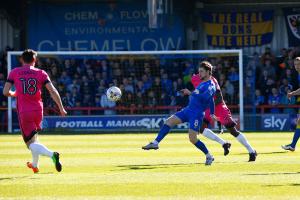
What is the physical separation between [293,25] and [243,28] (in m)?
1.94

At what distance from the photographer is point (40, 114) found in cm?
1316

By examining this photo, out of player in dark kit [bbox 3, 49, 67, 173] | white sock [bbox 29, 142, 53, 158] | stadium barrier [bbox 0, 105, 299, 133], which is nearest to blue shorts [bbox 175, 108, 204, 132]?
player in dark kit [bbox 3, 49, 67, 173]

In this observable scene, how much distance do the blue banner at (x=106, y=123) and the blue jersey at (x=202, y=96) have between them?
46.6 feet

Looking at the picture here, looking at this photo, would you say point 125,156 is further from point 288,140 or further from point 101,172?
point 288,140

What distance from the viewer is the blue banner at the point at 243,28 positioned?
33.7 meters

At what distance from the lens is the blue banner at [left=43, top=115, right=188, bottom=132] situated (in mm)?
29109

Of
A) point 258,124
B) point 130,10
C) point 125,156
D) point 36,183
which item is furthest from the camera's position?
point 130,10

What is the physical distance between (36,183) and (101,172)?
5.85 feet

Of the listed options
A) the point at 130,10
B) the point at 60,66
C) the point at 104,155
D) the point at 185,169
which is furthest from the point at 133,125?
the point at 185,169

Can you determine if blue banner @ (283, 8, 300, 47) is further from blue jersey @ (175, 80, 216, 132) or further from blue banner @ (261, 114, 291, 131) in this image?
blue jersey @ (175, 80, 216, 132)

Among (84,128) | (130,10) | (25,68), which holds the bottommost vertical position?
(84,128)

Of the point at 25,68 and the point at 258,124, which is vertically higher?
the point at 25,68

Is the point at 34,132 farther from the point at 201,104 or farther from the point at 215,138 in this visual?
the point at 215,138

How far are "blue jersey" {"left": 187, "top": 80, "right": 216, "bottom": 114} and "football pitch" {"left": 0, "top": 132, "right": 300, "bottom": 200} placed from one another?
1011 mm
